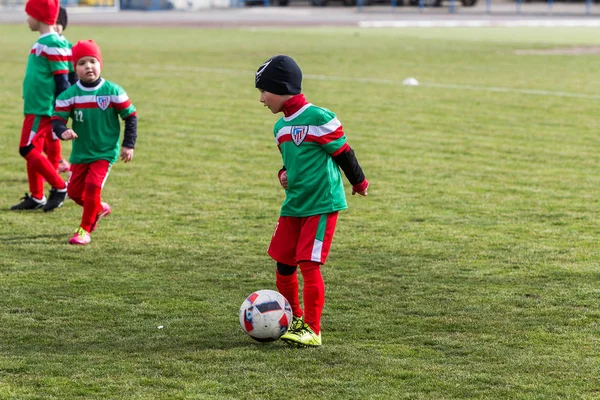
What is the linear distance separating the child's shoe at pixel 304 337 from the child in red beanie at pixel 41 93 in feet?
14.6

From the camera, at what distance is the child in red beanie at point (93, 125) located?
310 inches

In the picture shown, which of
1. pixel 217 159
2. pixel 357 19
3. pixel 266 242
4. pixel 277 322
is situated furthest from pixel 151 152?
pixel 357 19

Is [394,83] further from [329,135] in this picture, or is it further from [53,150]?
[329,135]

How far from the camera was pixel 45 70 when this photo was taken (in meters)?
9.22

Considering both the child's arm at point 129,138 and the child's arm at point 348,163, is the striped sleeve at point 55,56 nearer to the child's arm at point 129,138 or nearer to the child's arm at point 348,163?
the child's arm at point 129,138

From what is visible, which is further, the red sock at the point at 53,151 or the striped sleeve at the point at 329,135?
the red sock at the point at 53,151

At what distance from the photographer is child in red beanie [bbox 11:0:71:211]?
9.12m

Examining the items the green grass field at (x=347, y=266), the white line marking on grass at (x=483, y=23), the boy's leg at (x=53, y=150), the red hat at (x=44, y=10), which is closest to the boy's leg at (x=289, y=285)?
the green grass field at (x=347, y=266)

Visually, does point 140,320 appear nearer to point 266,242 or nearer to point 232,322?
point 232,322


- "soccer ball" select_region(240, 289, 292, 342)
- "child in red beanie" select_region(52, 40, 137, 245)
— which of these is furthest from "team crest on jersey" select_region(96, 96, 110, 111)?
"soccer ball" select_region(240, 289, 292, 342)

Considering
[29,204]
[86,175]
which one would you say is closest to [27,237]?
[86,175]

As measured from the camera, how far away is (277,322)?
18.0ft

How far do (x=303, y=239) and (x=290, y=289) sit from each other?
0.44 metres

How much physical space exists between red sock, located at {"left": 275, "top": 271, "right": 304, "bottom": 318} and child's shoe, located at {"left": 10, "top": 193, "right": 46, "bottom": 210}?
418cm
